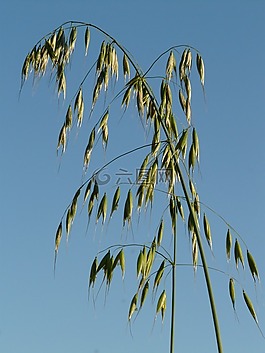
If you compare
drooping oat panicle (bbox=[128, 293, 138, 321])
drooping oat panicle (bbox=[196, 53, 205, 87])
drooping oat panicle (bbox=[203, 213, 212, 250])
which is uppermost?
drooping oat panicle (bbox=[196, 53, 205, 87])

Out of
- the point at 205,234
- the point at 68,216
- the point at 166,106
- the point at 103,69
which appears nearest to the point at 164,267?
the point at 205,234

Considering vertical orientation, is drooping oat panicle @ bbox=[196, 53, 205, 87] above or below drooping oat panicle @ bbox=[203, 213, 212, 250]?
above

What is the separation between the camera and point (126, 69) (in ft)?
7.06

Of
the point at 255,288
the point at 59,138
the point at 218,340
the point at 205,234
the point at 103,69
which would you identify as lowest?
the point at 218,340

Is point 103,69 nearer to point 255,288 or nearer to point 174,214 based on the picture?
point 174,214

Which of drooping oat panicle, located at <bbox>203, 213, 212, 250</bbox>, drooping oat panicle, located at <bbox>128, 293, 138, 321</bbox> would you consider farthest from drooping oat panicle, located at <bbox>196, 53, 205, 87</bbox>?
drooping oat panicle, located at <bbox>128, 293, 138, 321</bbox>

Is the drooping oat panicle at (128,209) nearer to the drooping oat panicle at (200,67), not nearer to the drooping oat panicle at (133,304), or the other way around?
the drooping oat panicle at (133,304)

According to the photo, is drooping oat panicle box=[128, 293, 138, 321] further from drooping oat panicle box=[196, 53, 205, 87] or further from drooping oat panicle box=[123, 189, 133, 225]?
drooping oat panicle box=[196, 53, 205, 87]

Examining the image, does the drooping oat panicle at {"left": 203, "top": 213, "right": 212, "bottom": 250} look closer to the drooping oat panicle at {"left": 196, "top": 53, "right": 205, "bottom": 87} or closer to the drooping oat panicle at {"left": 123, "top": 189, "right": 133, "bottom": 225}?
the drooping oat panicle at {"left": 123, "top": 189, "right": 133, "bottom": 225}

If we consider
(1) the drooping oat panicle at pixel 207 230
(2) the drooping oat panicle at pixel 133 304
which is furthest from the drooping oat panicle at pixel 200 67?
(2) the drooping oat panicle at pixel 133 304

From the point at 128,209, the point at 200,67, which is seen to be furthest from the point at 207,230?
the point at 200,67

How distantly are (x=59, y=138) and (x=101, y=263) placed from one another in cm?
37

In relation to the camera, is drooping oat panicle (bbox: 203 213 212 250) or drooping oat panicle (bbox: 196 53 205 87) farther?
drooping oat panicle (bbox: 196 53 205 87)

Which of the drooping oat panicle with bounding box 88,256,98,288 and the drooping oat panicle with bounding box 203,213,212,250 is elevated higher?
the drooping oat panicle with bounding box 203,213,212,250
